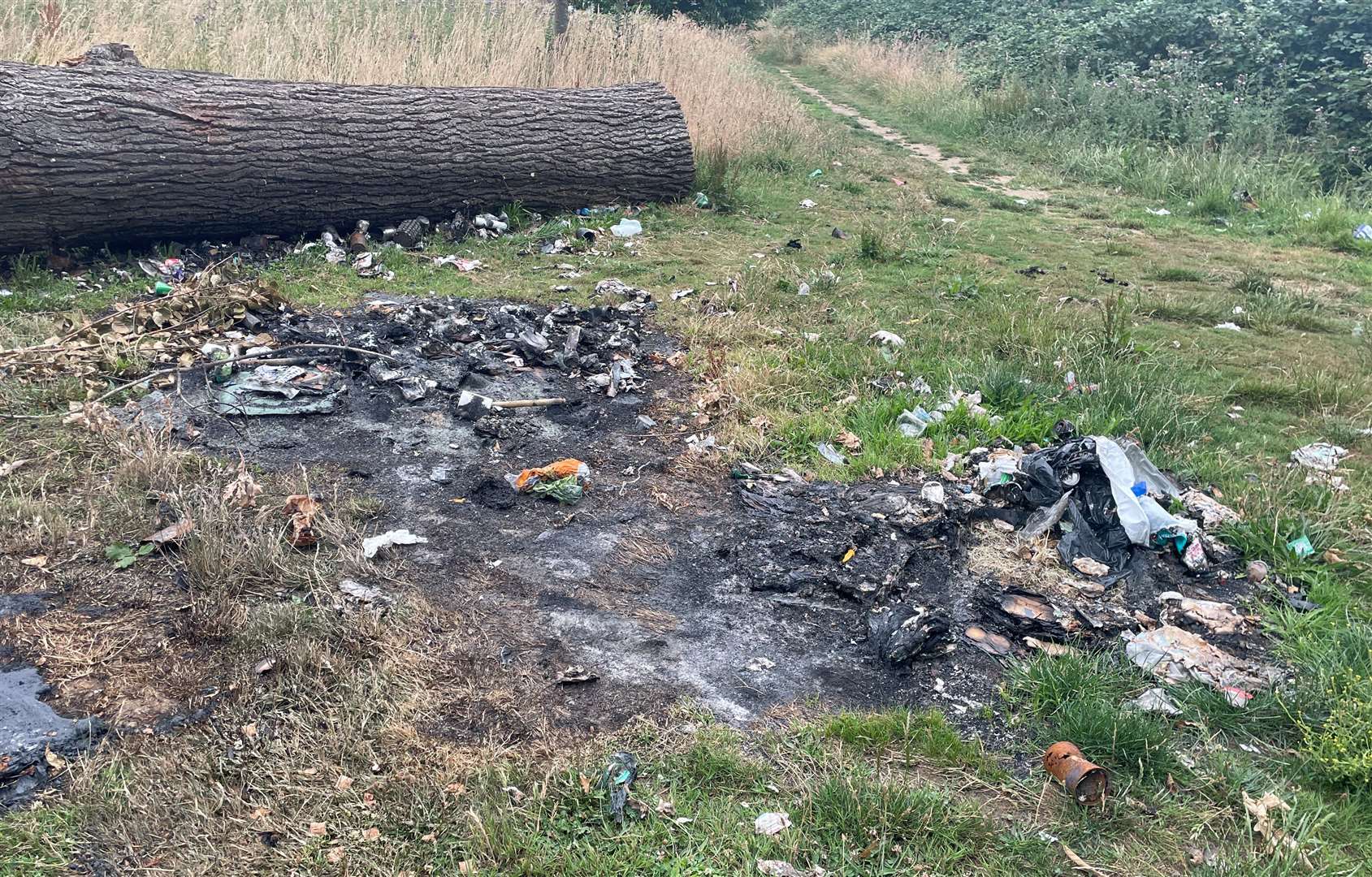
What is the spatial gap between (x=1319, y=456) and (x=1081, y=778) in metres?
2.50

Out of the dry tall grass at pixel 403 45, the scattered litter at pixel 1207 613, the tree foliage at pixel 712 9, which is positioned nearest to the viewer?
the scattered litter at pixel 1207 613

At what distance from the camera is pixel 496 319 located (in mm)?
5074

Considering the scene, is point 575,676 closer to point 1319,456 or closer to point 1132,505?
point 1132,505

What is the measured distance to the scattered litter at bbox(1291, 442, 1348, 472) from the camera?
12.5 ft

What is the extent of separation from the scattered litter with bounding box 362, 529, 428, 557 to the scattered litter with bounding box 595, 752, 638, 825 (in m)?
1.23

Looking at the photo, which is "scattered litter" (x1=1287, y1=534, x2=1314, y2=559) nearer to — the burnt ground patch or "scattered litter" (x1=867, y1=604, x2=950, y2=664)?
the burnt ground patch

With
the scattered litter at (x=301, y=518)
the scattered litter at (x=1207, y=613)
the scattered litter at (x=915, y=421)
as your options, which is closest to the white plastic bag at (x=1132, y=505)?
the scattered litter at (x=1207, y=613)

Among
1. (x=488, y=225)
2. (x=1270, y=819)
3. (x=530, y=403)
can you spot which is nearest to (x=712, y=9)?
(x=488, y=225)

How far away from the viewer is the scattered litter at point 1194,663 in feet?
8.65

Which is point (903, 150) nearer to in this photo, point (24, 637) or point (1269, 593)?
point (1269, 593)

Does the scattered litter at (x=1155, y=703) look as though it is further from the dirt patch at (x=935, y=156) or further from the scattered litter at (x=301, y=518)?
the dirt patch at (x=935, y=156)

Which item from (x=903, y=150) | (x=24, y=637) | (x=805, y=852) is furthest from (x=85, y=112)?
(x=903, y=150)

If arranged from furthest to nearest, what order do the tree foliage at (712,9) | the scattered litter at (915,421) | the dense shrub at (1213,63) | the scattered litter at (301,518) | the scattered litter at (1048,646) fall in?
1. the tree foliage at (712,9)
2. the dense shrub at (1213,63)
3. the scattered litter at (915,421)
4. the scattered litter at (301,518)
5. the scattered litter at (1048,646)

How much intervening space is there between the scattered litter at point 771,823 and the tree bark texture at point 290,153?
5.47 metres
